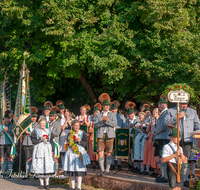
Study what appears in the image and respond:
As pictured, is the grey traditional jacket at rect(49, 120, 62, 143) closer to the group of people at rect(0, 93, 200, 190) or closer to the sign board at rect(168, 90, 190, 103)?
the group of people at rect(0, 93, 200, 190)

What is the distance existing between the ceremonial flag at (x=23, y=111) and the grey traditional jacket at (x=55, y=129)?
2.18 feet

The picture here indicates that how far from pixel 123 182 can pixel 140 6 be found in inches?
302

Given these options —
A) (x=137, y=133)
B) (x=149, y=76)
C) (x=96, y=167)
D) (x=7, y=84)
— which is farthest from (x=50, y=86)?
(x=137, y=133)

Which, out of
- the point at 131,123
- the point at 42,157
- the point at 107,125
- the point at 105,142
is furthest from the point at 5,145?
the point at 131,123

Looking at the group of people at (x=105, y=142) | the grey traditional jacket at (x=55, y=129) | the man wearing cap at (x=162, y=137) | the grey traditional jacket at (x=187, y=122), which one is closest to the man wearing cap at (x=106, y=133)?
the group of people at (x=105, y=142)

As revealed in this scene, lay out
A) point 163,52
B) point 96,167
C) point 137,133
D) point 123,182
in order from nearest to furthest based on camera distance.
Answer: point 123,182
point 137,133
point 96,167
point 163,52

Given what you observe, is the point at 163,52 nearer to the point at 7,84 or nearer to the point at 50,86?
the point at 50,86

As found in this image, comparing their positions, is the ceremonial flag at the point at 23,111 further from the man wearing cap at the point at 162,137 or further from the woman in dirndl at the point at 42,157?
the man wearing cap at the point at 162,137

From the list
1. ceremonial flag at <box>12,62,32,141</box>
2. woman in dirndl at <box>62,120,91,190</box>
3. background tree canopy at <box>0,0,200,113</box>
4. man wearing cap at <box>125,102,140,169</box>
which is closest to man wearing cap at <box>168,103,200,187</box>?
woman in dirndl at <box>62,120,91,190</box>

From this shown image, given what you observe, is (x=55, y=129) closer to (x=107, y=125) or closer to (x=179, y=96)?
(x=107, y=125)

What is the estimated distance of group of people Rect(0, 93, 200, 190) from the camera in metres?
6.34

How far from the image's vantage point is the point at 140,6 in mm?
11945

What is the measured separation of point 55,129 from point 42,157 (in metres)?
1.20

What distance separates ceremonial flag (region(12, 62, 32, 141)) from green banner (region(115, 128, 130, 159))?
8.82 ft
